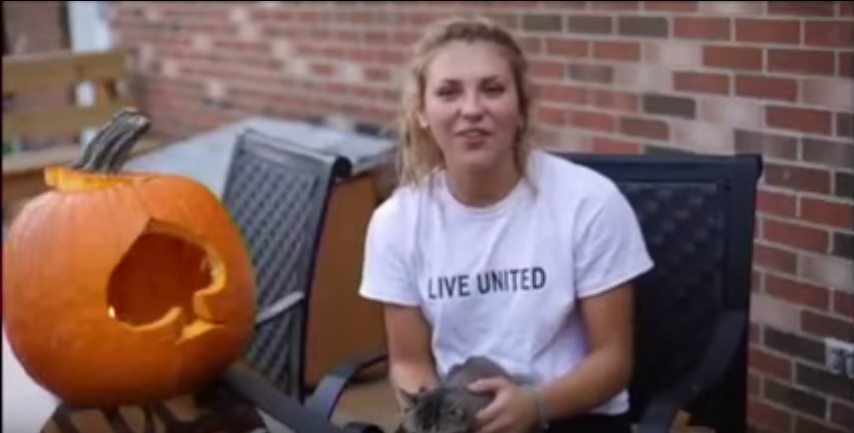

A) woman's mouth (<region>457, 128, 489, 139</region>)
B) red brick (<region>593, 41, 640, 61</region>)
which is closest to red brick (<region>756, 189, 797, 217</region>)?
red brick (<region>593, 41, 640, 61</region>)

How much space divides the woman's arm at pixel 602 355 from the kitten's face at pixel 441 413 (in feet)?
0.67

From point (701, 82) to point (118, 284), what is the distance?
4.82ft

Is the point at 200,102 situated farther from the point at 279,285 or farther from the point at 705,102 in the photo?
the point at 705,102

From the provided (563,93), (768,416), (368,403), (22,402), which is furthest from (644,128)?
(22,402)

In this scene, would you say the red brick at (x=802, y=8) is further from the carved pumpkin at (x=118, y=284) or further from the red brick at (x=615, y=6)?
the carved pumpkin at (x=118, y=284)

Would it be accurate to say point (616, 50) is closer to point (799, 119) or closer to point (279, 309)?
point (799, 119)

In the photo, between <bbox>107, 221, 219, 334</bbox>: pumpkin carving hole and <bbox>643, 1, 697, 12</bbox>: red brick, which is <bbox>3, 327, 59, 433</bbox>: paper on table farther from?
<bbox>643, 1, 697, 12</bbox>: red brick

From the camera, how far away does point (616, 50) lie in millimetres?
3354

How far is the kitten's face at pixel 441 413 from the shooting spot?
191cm

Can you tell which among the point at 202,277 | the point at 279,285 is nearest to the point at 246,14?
the point at 279,285

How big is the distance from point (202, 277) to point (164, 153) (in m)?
2.07

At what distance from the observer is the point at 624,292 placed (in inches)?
85.1

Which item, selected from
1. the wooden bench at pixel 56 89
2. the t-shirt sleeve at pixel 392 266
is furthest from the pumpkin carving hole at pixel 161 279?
the wooden bench at pixel 56 89

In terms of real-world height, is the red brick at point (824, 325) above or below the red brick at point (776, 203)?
below
